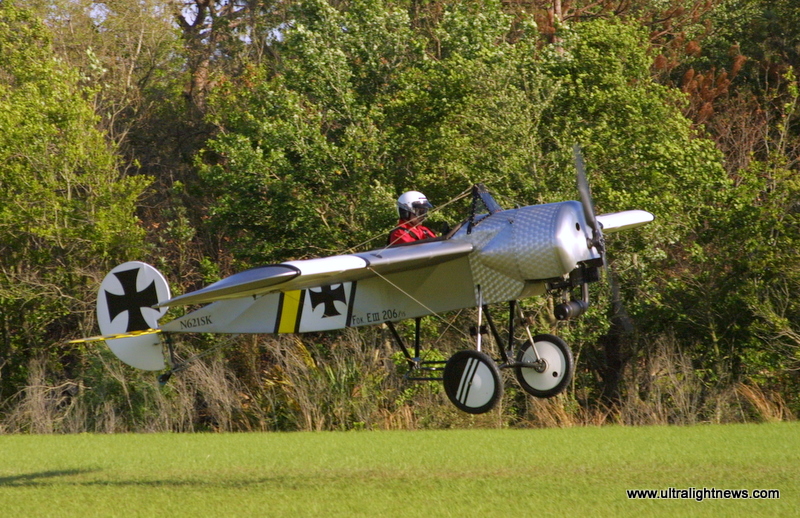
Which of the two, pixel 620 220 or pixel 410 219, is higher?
pixel 410 219

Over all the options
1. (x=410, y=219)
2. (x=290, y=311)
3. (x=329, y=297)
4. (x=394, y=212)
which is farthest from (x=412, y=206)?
(x=394, y=212)

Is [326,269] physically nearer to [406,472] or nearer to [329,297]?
[329,297]

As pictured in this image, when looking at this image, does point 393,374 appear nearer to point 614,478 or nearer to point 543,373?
point 614,478

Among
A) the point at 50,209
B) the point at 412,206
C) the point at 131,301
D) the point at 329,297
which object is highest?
the point at 50,209

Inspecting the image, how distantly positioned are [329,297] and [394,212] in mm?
8615

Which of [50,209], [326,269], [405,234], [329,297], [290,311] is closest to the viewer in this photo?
[326,269]

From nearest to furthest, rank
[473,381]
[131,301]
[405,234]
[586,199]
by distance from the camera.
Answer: [586,199], [473,381], [405,234], [131,301]

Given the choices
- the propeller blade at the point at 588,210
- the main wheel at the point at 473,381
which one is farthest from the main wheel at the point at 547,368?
the propeller blade at the point at 588,210

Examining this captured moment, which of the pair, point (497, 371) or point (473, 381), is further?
point (473, 381)

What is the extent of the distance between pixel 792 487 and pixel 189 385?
1462cm

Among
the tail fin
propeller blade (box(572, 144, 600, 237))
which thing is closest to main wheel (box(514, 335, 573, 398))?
propeller blade (box(572, 144, 600, 237))

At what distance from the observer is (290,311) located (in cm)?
1200

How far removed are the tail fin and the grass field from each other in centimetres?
182

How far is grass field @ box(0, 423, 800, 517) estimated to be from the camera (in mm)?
11250
